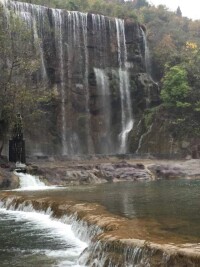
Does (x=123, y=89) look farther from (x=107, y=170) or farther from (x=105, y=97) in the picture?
(x=107, y=170)

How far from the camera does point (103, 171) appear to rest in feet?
116

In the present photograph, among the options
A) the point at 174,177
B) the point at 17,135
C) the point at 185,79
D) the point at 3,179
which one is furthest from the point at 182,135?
the point at 3,179

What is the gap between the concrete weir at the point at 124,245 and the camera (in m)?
9.71

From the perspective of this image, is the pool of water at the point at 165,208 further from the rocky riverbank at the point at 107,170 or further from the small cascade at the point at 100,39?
the small cascade at the point at 100,39

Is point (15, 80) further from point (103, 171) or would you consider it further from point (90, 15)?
point (90, 15)

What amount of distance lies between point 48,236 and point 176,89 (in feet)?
120

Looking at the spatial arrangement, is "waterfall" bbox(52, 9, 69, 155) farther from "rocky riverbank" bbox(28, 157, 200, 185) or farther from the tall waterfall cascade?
"rocky riverbank" bbox(28, 157, 200, 185)

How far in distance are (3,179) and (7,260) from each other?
18.2 metres

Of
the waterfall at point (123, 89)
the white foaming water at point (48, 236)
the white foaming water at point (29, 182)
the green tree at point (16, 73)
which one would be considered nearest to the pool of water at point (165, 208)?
the white foaming water at point (48, 236)

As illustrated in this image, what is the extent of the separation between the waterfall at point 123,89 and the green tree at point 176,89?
494 cm

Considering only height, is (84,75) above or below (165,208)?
above

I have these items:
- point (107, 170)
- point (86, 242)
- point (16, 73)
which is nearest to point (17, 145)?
point (16, 73)

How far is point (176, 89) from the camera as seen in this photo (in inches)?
1945

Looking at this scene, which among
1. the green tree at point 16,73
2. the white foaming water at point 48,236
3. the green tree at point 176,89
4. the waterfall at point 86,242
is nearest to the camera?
the waterfall at point 86,242
